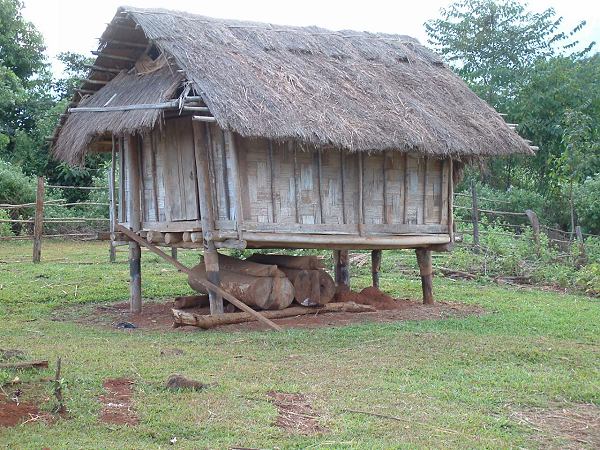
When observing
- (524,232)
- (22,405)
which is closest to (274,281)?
(22,405)

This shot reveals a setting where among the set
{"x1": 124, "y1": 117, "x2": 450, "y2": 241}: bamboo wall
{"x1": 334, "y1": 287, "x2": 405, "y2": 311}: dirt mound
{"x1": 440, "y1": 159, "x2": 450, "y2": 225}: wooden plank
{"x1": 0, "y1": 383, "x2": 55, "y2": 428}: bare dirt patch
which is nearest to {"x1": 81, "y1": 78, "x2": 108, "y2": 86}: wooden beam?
{"x1": 124, "y1": 117, "x2": 450, "y2": 241}: bamboo wall

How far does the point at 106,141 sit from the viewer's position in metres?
14.2

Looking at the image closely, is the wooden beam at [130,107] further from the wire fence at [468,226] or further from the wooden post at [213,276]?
the wooden post at [213,276]

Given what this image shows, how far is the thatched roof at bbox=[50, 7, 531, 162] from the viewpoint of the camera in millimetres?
11148

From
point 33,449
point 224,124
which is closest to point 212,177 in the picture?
point 224,124

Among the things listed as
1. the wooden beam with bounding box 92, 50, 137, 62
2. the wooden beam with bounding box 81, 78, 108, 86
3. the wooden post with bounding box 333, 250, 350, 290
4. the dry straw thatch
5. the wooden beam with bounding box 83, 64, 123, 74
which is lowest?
the wooden post with bounding box 333, 250, 350, 290

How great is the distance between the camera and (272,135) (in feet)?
35.4

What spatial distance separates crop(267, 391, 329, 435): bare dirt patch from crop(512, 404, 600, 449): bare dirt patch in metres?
1.67

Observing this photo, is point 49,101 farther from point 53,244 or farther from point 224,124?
point 224,124

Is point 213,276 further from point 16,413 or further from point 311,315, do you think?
point 16,413

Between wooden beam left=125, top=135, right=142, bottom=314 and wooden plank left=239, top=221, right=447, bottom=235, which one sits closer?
wooden plank left=239, top=221, right=447, bottom=235

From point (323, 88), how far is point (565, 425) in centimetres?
667

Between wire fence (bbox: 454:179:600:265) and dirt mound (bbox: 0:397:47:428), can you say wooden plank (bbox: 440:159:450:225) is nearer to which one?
wire fence (bbox: 454:179:600:265)

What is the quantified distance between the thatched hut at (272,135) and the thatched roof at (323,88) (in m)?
0.03
